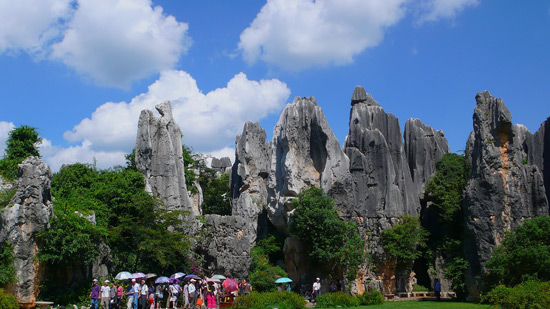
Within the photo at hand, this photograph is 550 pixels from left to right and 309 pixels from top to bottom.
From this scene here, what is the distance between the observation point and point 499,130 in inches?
1156

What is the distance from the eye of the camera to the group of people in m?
21.4

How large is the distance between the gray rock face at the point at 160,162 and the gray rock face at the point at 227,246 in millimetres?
4510

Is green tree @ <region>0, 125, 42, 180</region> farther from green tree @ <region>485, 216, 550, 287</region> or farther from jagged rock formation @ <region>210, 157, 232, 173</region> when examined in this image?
jagged rock formation @ <region>210, 157, 232, 173</region>

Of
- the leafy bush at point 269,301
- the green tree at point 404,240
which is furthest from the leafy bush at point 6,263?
the green tree at point 404,240

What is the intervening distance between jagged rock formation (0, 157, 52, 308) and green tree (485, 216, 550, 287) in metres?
21.4

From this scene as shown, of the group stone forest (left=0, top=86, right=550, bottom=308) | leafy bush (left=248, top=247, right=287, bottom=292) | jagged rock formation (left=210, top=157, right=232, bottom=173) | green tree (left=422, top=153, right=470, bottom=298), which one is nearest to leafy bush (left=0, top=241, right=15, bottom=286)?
stone forest (left=0, top=86, right=550, bottom=308)

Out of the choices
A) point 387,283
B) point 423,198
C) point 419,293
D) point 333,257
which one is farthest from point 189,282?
point 423,198

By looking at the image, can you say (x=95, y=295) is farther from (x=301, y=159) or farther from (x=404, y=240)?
(x=404, y=240)

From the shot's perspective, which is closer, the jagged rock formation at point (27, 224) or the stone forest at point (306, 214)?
the jagged rock formation at point (27, 224)

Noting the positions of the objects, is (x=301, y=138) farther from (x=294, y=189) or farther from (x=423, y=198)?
(x=423, y=198)

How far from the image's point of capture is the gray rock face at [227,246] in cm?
2872

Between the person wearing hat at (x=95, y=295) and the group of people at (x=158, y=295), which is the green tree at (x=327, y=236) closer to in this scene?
the group of people at (x=158, y=295)

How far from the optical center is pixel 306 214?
108ft

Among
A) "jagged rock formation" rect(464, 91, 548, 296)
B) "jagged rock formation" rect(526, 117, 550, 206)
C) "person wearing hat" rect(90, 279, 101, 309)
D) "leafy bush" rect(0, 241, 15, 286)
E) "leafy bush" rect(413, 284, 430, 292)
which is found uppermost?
"jagged rock formation" rect(526, 117, 550, 206)
